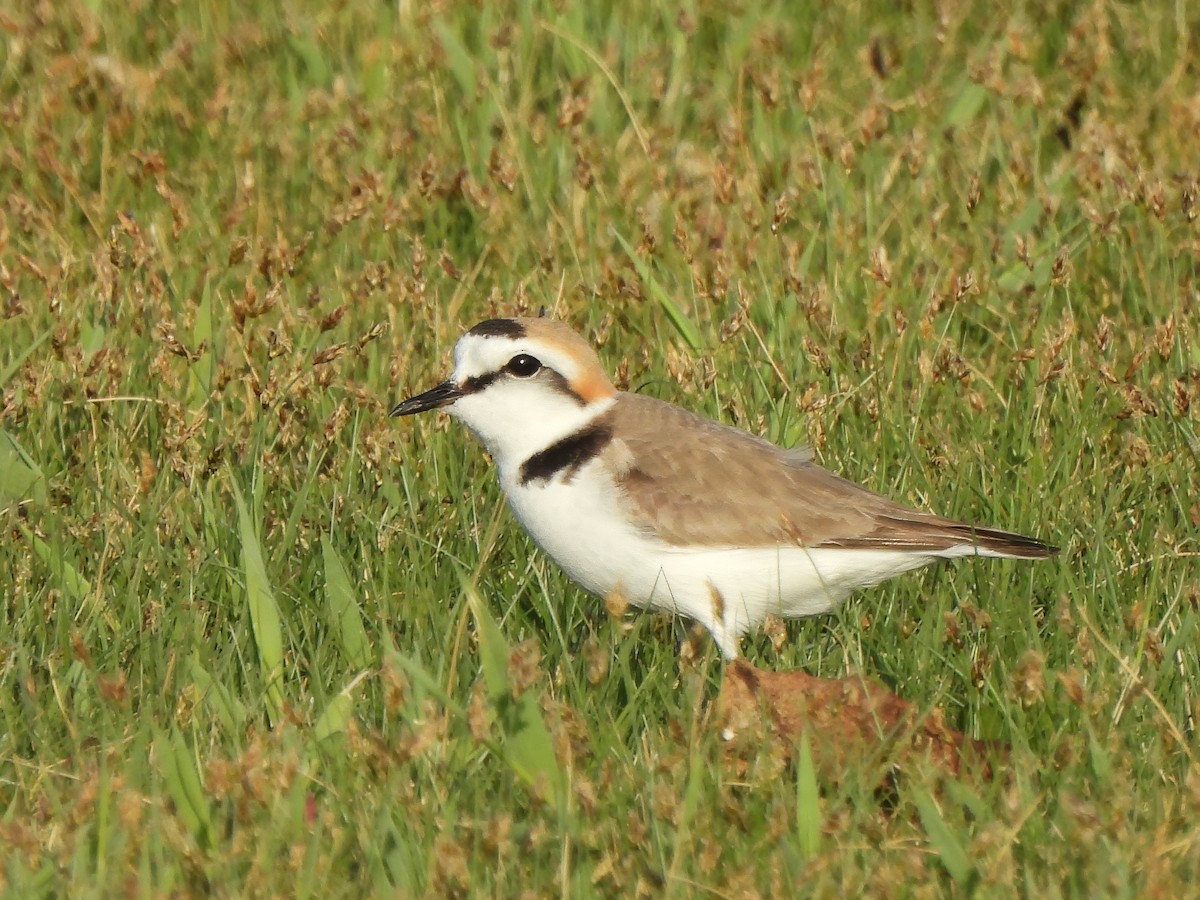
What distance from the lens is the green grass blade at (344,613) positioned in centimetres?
487

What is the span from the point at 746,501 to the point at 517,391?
2.38 feet

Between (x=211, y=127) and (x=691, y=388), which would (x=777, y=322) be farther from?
(x=211, y=127)

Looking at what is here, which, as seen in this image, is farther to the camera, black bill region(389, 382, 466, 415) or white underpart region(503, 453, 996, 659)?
black bill region(389, 382, 466, 415)

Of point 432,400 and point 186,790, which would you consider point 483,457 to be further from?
point 186,790

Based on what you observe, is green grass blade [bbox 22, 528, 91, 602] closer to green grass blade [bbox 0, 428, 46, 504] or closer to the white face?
green grass blade [bbox 0, 428, 46, 504]

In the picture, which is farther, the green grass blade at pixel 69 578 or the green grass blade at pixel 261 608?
the green grass blade at pixel 69 578

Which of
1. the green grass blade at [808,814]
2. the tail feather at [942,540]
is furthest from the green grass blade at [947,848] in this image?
the tail feather at [942,540]

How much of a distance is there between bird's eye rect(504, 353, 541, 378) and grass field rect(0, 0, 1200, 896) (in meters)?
0.49

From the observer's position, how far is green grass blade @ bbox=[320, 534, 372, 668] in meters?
4.87

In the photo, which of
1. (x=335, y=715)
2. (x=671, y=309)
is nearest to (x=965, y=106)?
(x=671, y=309)

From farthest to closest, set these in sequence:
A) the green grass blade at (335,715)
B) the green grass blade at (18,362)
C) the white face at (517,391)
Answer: the green grass blade at (18,362) → the white face at (517,391) → the green grass blade at (335,715)

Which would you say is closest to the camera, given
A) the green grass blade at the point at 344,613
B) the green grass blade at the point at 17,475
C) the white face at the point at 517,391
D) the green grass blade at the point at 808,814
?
the green grass blade at the point at 808,814

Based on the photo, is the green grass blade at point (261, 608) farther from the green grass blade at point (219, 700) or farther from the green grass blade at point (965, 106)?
the green grass blade at point (965, 106)

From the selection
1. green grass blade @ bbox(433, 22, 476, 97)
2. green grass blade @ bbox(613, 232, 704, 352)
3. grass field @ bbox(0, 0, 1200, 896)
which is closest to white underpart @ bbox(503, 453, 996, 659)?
grass field @ bbox(0, 0, 1200, 896)
